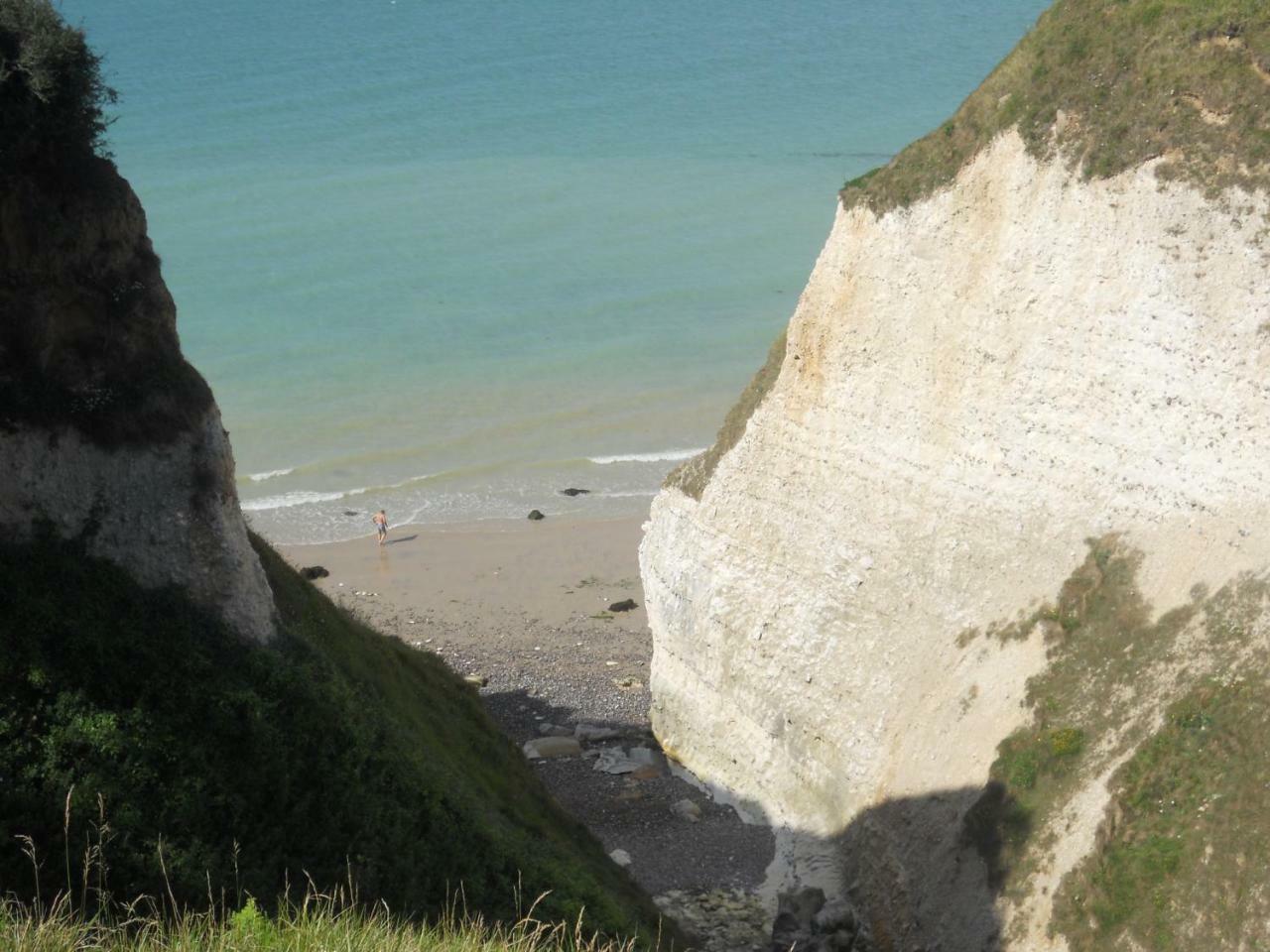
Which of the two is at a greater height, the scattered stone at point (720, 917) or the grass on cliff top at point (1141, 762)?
the grass on cliff top at point (1141, 762)

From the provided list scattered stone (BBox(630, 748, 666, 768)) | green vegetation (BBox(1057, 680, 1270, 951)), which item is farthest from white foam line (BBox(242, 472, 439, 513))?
green vegetation (BBox(1057, 680, 1270, 951))

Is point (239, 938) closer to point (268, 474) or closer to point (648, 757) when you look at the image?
point (648, 757)

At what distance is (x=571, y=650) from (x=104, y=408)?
20.7m

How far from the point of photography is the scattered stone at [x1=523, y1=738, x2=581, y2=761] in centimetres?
3022

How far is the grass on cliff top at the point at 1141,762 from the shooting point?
58.4ft

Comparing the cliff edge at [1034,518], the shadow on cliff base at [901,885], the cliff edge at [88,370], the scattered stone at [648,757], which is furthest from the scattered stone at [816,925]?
the cliff edge at [88,370]

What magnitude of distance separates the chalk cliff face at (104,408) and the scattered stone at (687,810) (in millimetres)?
12236

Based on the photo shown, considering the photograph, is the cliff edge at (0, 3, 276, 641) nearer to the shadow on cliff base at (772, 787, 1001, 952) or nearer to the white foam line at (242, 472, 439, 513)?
the shadow on cliff base at (772, 787, 1001, 952)

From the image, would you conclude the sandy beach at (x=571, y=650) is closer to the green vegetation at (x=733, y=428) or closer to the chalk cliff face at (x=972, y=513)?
the chalk cliff face at (x=972, y=513)

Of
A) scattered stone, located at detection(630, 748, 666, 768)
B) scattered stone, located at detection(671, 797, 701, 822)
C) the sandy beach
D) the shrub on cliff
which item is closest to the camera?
the shrub on cliff

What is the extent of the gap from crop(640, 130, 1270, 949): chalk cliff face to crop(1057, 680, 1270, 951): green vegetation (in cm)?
45

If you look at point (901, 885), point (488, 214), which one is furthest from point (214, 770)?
point (488, 214)

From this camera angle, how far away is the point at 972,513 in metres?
23.8

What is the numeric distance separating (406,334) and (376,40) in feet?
232
